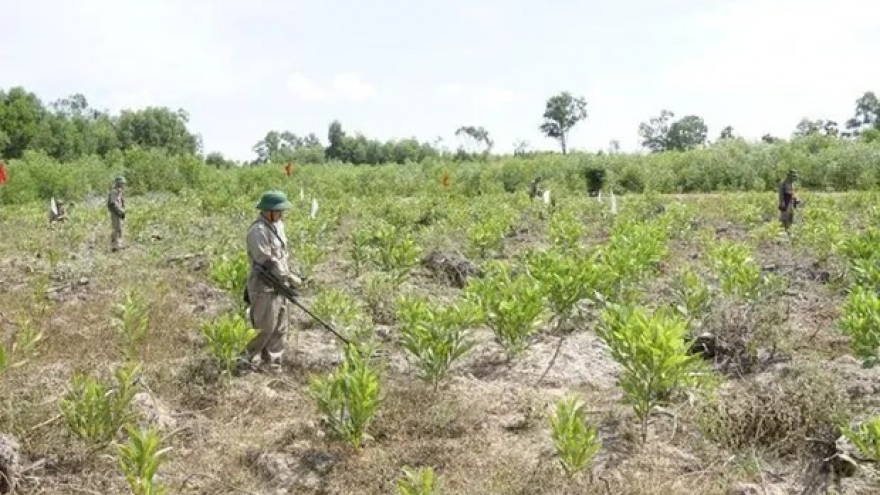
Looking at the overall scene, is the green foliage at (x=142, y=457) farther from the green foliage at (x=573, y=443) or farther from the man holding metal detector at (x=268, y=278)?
the man holding metal detector at (x=268, y=278)

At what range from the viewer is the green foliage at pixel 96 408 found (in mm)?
4438

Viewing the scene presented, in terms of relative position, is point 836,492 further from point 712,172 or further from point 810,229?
point 712,172

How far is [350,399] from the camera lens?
4.57 metres

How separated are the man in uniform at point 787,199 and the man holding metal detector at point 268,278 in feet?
32.0

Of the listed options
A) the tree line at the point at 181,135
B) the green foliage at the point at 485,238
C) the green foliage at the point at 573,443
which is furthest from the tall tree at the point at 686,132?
the green foliage at the point at 573,443

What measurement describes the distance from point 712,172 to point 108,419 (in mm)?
26712

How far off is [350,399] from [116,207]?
32.5 ft

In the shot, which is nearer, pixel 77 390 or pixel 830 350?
pixel 77 390

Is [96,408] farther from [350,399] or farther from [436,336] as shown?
[436,336]

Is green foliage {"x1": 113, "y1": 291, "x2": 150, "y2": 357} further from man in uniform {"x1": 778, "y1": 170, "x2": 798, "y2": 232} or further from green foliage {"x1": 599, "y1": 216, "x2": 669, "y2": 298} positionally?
man in uniform {"x1": 778, "y1": 170, "x2": 798, "y2": 232}

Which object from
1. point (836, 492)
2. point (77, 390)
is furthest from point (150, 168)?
point (836, 492)

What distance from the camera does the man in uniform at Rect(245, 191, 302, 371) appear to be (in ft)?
20.5

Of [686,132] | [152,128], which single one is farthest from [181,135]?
[686,132]

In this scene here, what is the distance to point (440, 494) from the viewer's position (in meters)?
3.92
